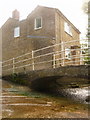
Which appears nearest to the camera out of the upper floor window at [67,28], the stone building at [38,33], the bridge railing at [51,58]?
the bridge railing at [51,58]

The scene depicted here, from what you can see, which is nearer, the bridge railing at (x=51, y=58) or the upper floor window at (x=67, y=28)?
the bridge railing at (x=51, y=58)

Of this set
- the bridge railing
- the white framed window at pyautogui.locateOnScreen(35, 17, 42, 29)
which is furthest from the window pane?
the bridge railing

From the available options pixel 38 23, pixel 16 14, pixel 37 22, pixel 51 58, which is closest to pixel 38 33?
pixel 38 23

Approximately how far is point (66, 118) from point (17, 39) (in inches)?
608

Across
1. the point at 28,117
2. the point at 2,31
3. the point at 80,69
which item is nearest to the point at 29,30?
the point at 2,31

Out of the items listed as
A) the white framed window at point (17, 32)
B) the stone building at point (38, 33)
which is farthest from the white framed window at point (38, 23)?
the white framed window at point (17, 32)

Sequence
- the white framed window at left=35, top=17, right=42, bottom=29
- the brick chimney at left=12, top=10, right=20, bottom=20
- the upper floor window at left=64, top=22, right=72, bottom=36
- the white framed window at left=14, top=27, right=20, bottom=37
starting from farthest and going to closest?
the brick chimney at left=12, top=10, right=20, bottom=20
the white framed window at left=14, top=27, right=20, bottom=37
the upper floor window at left=64, top=22, right=72, bottom=36
the white framed window at left=35, top=17, right=42, bottom=29

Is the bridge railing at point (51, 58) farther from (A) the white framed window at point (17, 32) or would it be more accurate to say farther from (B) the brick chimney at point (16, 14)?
(B) the brick chimney at point (16, 14)

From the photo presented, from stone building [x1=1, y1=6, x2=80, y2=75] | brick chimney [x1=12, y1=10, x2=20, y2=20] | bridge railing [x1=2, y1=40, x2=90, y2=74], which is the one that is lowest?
bridge railing [x1=2, y1=40, x2=90, y2=74]

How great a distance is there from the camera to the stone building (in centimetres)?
1573

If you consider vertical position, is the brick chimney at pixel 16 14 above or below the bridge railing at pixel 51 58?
above

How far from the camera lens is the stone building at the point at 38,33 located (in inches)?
619

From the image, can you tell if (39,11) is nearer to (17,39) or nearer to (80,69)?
(17,39)

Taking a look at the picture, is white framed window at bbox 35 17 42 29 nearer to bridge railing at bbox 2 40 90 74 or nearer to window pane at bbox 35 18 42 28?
window pane at bbox 35 18 42 28
